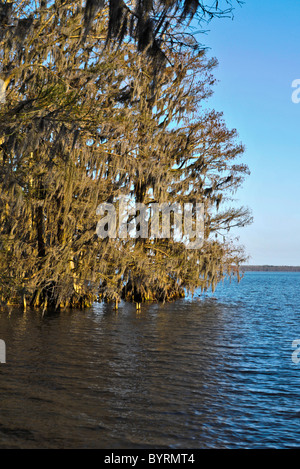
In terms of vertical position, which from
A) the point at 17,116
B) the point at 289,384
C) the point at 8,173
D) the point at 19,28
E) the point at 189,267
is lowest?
the point at 289,384

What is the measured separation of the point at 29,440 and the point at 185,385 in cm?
403

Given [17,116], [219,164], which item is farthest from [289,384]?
[219,164]

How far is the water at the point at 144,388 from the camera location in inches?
282

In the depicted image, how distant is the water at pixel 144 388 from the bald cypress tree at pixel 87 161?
2224 mm

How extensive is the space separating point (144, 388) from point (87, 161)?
10.2 m

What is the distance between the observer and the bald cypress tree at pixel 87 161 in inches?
423

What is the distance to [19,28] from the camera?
996cm

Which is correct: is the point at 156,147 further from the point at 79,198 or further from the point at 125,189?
the point at 79,198

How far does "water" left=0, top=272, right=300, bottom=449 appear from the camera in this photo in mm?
7168

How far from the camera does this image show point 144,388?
967 centimetres

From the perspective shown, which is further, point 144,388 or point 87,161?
point 87,161

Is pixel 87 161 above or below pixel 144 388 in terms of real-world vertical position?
above

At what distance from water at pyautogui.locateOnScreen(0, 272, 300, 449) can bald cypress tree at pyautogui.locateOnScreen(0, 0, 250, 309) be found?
2.22m

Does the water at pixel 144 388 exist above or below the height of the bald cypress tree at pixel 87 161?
below
